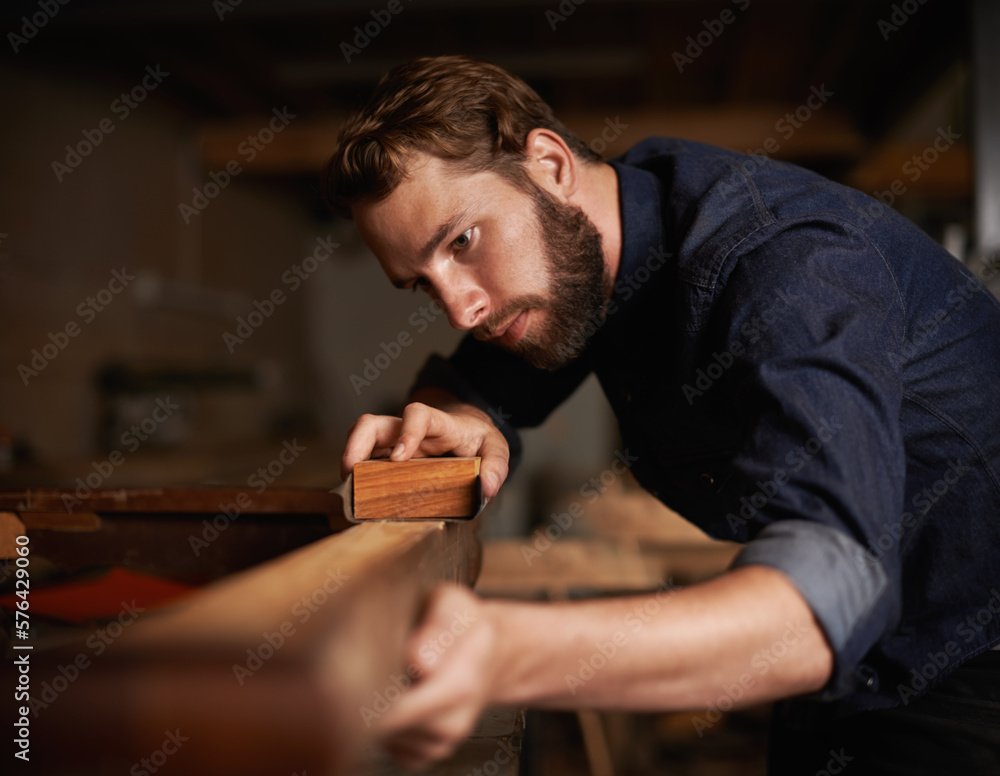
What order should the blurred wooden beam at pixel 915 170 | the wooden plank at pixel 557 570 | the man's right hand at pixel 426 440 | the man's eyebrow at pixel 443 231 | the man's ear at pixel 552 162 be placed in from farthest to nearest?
the blurred wooden beam at pixel 915 170, the wooden plank at pixel 557 570, the man's ear at pixel 552 162, the man's eyebrow at pixel 443 231, the man's right hand at pixel 426 440

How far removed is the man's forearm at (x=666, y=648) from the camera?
477 mm

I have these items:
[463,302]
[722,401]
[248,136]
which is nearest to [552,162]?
[463,302]

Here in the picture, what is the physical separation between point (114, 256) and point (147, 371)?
0.51 metres

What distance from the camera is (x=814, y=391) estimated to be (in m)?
0.65

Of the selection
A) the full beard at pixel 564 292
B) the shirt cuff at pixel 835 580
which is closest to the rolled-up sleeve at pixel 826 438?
the shirt cuff at pixel 835 580

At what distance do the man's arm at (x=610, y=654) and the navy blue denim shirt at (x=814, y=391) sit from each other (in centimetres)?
3

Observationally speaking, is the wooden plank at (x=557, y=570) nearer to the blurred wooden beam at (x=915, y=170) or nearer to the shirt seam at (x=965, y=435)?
the shirt seam at (x=965, y=435)

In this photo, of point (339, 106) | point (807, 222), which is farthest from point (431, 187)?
point (339, 106)

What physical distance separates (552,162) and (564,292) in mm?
224

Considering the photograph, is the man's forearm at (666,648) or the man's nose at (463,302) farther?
the man's nose at (463,302)

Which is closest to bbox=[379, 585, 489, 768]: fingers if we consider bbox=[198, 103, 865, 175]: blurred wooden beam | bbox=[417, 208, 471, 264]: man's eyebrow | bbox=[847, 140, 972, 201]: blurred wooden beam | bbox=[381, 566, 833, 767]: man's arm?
bbox=[381, 566, 833, 767]: man's arm

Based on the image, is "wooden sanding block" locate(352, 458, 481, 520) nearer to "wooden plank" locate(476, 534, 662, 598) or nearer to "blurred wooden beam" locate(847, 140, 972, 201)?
"wooden plank" locate(476, 534, 662, 598)

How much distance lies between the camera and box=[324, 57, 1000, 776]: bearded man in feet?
1.70

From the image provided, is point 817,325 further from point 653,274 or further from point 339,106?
point 339,106
